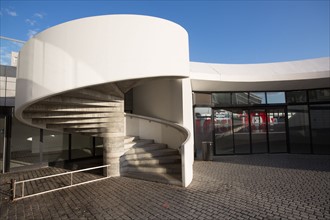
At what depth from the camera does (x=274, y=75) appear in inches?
338

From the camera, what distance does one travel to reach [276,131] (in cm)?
1064

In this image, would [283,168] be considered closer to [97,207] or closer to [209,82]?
[209,82]

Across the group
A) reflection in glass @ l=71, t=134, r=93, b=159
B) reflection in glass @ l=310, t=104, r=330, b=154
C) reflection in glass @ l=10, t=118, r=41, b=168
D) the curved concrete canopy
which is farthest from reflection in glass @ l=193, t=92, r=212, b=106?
reflection in glass @ l=10, t=118, r=41, b=168

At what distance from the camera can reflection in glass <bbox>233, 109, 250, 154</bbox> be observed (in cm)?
1048

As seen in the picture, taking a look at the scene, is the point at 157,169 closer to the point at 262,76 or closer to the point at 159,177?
the point at 159,177

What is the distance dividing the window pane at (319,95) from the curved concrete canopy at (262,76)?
572 millimetres

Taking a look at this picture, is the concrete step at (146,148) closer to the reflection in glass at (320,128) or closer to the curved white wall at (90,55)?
the curved white wall at (90,55)

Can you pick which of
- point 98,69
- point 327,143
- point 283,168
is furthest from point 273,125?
point 98,69

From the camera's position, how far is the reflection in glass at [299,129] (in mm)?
10297

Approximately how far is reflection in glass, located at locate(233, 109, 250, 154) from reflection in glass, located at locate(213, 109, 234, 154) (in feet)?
0.85

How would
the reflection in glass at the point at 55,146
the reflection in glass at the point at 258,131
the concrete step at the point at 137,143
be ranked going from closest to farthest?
1. the concrete step at the point at 137,143
2. the reflection in glass at the point at 55,146
3. the reflection in glass at the point at 258,131

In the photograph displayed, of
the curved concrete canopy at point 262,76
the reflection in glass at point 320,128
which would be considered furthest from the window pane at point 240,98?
the reflection in glass at point 320,128

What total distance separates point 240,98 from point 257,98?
0.86 meters

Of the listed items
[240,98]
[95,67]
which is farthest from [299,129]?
[95,67]
